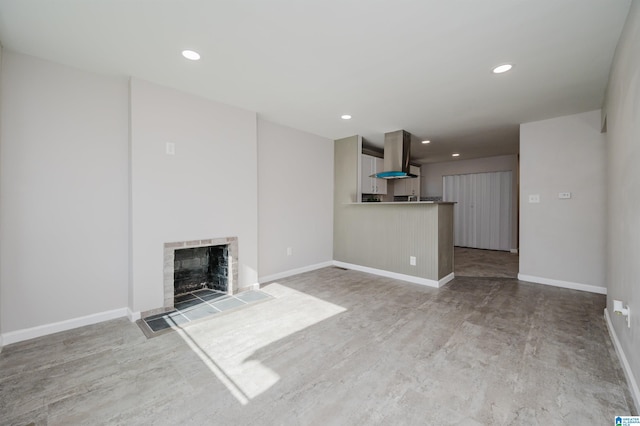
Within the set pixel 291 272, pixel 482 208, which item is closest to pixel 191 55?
pixel 291 272

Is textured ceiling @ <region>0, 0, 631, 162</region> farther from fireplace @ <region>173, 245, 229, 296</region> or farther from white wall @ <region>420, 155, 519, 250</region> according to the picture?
white wall @ <region>420, 155, 519, 250</region>

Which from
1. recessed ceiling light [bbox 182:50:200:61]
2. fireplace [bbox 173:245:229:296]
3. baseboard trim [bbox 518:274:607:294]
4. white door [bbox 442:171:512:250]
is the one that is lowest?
baseboard trim [bbox 518:274:607:294]

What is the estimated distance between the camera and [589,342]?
2.29m

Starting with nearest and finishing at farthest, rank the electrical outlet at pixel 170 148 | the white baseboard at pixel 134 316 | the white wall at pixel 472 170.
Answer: the white baseboard at pixel 134 316
the electrical outlet at pixel 170 148
the white wall at pixel 472 170

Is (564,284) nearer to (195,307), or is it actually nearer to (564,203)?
(564,203)

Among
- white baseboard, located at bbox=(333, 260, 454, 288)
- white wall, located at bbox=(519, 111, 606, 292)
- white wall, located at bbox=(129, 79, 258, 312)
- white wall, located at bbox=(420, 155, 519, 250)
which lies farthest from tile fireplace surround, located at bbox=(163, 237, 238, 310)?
white wall, located at bbox=(420, 155, 519, 250)

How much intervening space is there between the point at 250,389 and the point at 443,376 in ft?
4.24

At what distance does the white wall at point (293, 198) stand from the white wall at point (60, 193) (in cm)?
181

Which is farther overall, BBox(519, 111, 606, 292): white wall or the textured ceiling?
BBox(519, 111, 606, 292): white wall

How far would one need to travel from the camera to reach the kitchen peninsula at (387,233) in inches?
157

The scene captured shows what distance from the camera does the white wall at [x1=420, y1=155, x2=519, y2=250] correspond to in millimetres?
Result: 6637

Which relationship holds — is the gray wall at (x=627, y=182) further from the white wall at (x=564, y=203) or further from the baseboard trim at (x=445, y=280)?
the baseboard trim at (x=445, y=280)

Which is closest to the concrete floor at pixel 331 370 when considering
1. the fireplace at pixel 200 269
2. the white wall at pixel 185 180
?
the white wall at pixel 185 180

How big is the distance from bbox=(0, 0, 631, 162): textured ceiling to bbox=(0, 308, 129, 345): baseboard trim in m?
2.42
